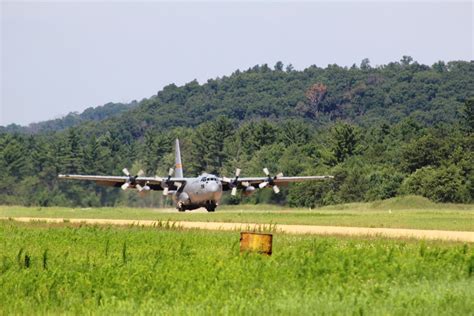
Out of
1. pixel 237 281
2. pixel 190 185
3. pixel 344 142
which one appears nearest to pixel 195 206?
pixel 190 185

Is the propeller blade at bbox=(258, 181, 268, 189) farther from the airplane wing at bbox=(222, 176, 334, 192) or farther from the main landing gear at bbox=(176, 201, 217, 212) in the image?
the main landing gear at bbox=(176, 201, 217, 212)

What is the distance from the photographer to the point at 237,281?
23.7 m

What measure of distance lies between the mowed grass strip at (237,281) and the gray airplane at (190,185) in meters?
39.5

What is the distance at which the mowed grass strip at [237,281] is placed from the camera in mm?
20422

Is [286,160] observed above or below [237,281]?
above

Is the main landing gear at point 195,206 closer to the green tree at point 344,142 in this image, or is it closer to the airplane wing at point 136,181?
the airplane wing at point 136,181

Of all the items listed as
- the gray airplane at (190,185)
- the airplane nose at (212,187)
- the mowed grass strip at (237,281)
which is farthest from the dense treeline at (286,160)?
the mowed grass strip at (237,281)

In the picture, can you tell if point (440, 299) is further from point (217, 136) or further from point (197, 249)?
point (217, 136)

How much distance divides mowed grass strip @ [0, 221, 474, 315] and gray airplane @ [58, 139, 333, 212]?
39498mm

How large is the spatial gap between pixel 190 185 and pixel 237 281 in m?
50.7

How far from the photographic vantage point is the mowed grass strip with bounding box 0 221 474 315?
804 inches

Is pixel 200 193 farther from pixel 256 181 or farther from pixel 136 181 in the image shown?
pixel 256 181

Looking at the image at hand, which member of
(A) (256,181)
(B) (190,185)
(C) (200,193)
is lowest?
(C) (200,193)

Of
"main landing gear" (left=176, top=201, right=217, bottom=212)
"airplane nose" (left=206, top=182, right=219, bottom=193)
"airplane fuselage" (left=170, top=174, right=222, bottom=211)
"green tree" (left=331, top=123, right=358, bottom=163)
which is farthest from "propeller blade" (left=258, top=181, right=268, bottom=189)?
"green tree" (left=331, top=123, right=358, bottom=163)
